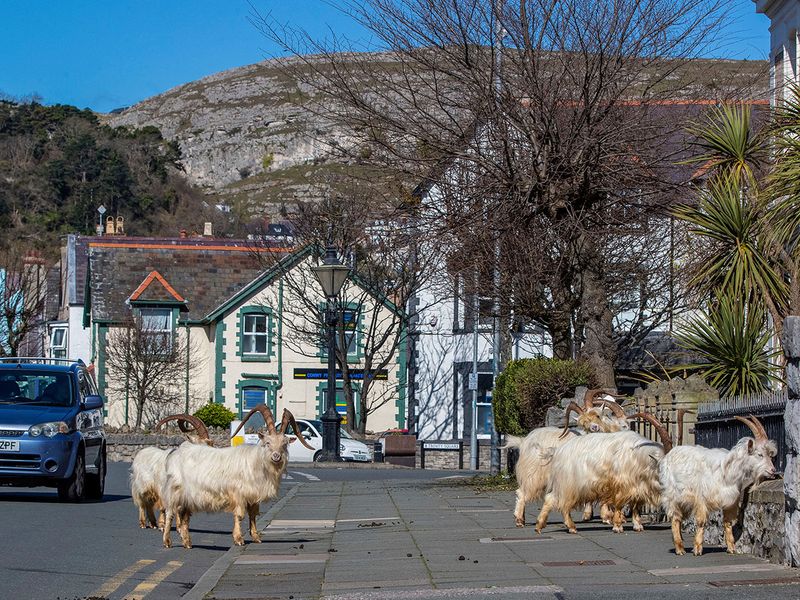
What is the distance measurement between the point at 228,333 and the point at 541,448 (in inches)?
1618

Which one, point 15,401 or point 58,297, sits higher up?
point 58,297

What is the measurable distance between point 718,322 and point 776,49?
13491 millimetres

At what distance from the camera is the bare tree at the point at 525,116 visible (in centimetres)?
1948

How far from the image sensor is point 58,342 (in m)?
62.7

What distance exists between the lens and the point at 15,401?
62.4ft

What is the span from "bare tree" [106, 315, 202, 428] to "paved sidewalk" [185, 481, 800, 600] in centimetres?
3654

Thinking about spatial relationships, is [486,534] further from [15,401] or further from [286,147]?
[286,147]

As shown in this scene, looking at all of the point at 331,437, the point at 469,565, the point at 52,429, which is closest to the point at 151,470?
the point at 52,429

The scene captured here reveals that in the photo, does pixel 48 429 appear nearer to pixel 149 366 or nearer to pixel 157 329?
pixel 149 366

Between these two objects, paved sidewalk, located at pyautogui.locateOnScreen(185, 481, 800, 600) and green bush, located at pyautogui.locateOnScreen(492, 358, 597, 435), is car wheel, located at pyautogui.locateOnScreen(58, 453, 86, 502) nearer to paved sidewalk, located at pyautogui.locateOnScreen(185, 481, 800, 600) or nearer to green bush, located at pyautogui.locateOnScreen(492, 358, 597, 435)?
paved sidewalk, located at pyautogui.locateOnScreen(185, 481, 800, 600)

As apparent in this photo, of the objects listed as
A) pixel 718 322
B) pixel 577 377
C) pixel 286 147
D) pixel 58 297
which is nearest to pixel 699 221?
pixel 718 322

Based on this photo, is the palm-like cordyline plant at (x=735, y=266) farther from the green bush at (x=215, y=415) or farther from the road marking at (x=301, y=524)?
the green bush at (x=215, y=415)

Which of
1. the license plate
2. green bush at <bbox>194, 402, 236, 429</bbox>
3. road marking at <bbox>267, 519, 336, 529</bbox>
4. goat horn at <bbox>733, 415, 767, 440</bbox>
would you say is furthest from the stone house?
goat horn at <bbox>733, 415, 767, 440</bbox>

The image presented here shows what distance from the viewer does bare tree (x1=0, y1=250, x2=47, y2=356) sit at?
58.0 metres
